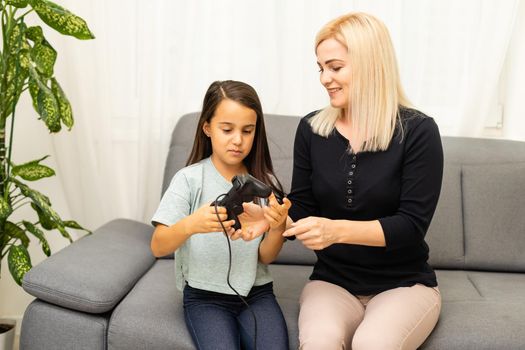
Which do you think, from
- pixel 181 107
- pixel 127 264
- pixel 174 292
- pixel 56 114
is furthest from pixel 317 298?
pixel 181 107

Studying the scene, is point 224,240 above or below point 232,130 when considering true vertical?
below

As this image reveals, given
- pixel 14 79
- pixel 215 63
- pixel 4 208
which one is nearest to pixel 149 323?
pixel 4 208

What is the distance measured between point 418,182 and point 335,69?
0.37 m

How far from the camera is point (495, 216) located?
223 cm

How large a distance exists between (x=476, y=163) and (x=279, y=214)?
3.34 feet

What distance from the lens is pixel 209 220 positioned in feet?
5.00

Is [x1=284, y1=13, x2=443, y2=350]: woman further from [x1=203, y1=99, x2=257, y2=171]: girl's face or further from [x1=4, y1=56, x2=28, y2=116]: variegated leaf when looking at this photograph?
[x1=4, y1=56, x2=28, y2=116]: variegated leaf

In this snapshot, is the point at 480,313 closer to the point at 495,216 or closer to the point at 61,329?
the point at 495,216

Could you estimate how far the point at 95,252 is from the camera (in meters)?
1.96

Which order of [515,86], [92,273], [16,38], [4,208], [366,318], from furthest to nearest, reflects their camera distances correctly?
[515,86]
[16,38]
[4,208]
[92,273]
[366,318]

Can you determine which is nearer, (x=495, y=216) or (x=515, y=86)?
(x=495, y=216)

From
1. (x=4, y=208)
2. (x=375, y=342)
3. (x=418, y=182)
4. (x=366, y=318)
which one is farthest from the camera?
(x=4, y=208)

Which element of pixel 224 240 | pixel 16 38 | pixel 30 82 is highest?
pixel 16 38

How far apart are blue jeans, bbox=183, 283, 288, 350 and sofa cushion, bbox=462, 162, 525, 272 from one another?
2.80 ft
